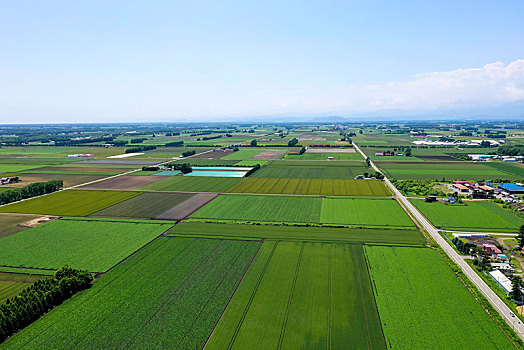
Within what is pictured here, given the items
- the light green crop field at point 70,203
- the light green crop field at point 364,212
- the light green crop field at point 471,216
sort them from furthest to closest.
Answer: the light green crop field at point 70,203, the light green crop field at point 364,212, the light green crop field at point 471,216

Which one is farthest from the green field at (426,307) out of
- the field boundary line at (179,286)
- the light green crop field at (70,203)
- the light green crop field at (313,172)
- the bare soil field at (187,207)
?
the light green crop field at (70,203)

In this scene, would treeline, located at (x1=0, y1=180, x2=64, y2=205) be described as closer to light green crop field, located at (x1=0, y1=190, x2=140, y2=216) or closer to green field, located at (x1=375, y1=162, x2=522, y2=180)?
light green crop field, located at (x1=0, y1=190, x2=140, y2=216)

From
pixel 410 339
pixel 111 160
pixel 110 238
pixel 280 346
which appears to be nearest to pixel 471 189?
pixel 410 339

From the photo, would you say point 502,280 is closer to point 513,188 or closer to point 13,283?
point 513,188

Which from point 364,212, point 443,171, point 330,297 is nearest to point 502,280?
point 330,297

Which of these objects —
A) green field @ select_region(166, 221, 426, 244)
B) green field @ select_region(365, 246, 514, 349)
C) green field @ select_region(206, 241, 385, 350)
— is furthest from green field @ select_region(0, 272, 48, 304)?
green field @ select_region(365, 246, 514, 349)

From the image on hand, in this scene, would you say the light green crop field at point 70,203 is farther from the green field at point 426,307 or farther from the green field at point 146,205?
the green field at point 426,307
